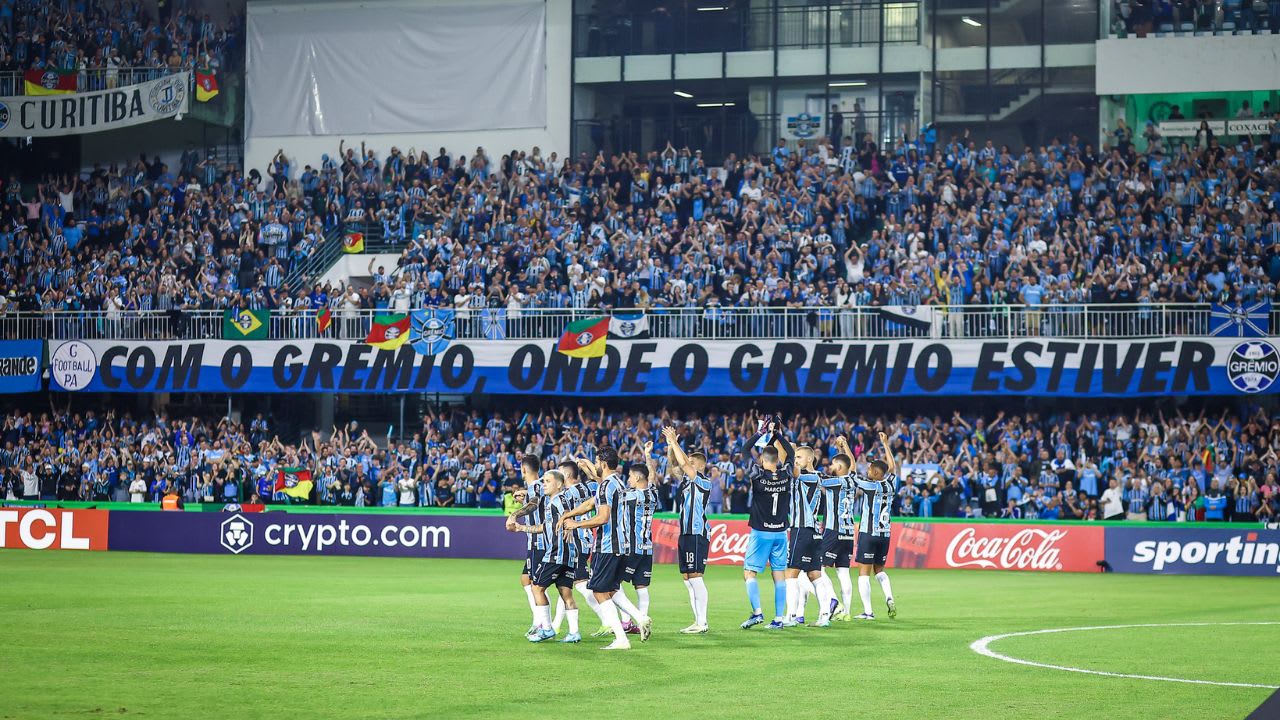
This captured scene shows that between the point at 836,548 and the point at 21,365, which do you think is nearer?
the point at 836,548

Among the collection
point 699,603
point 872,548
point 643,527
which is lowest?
point 699,603

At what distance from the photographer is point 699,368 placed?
38.2 m

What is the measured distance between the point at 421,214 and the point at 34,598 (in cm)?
2420

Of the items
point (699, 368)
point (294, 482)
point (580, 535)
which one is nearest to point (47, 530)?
point (294, 482)

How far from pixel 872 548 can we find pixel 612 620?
17.8ft

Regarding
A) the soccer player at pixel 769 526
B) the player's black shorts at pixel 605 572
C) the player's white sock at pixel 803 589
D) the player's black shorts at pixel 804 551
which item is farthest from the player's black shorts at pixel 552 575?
the player's white sock at pixel 803 589

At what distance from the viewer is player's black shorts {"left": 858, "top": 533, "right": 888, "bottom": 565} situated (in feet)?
67.7

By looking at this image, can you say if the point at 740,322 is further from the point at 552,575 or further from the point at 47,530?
the point at 552,575

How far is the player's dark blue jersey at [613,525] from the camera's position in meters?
16.6

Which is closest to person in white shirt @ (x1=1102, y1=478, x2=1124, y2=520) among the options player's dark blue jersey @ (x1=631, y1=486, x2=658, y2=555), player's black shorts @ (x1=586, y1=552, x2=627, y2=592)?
player's dark blue jersey @ (x1=631, y1=486, x2=658, y2=555)

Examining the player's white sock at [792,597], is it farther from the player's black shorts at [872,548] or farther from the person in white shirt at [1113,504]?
the person in white shirt at [1113,504]

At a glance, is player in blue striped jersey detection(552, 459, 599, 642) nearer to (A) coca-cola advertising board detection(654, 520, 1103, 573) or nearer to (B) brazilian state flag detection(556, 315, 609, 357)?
(A) coca-cola advertising board detection(654, 520, 1103, 573)

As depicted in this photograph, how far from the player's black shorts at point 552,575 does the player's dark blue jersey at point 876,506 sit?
5.25 m

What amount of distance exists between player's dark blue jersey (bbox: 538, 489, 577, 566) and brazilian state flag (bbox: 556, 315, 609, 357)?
21.9 meters
